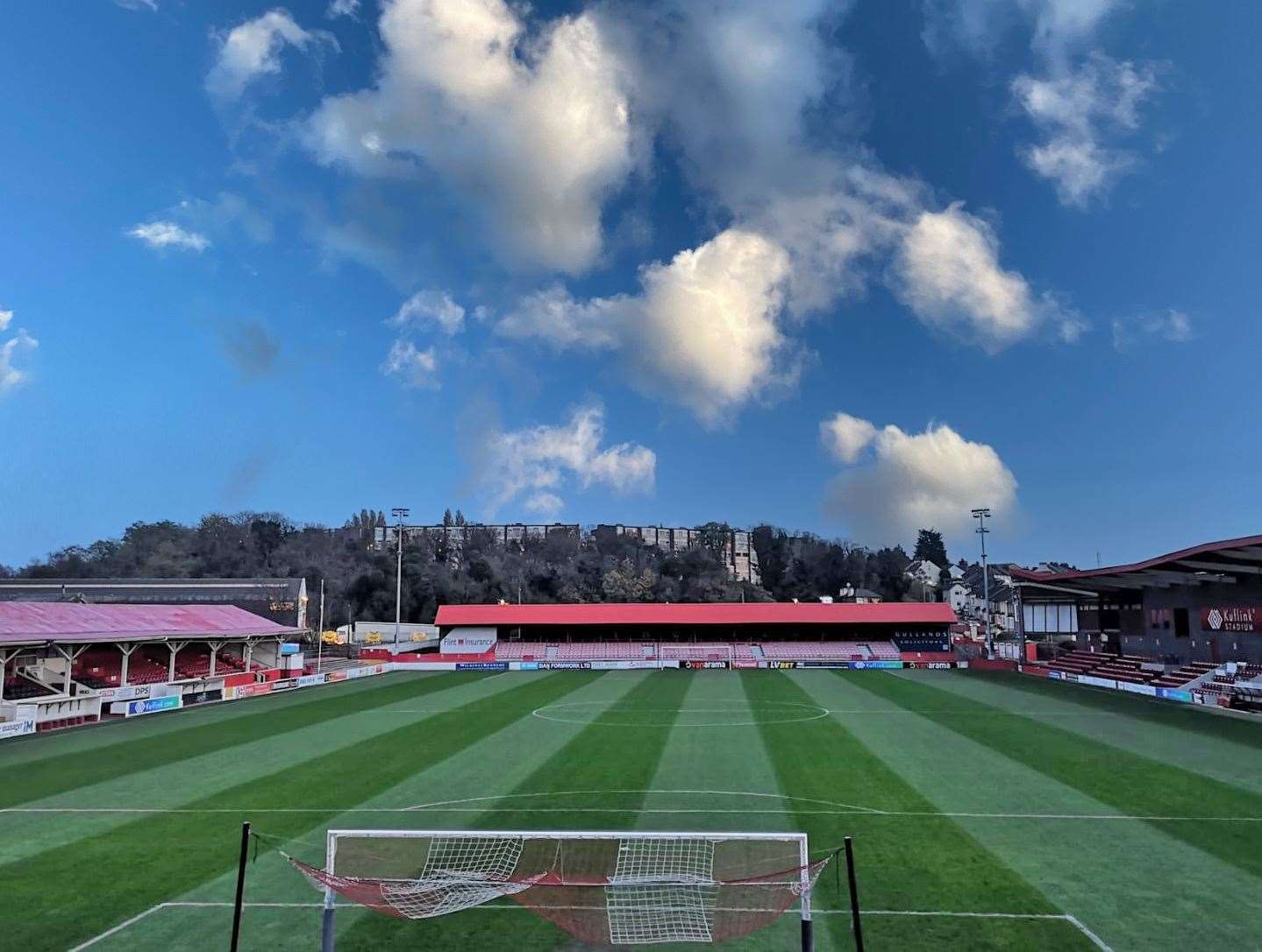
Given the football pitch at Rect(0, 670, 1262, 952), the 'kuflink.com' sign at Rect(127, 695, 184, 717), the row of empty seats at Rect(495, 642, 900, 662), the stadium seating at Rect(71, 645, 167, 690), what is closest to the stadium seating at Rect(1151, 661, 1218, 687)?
the football pitch at Rect(0, 670, 1262, 952)

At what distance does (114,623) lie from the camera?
117 ft

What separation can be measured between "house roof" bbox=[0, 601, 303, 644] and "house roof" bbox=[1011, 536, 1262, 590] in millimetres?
42697

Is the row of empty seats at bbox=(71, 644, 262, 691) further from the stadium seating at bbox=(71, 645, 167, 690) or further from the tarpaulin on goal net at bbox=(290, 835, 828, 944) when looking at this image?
the tarpaulin on goal net at bbox=(290, 835, 828, 944)

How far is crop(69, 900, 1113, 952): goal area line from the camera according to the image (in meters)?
9.89

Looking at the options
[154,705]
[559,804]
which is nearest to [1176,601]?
[559,804]

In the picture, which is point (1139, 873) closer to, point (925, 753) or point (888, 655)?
point (925, 753)

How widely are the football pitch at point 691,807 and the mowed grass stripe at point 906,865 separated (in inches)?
2.2

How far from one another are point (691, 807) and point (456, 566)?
104m

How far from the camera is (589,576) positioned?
109 meters

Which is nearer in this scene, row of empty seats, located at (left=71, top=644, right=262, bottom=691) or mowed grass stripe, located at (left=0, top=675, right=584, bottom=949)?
mowed grass stripe, located at (left=0, top=675, right=584, bottom=949)

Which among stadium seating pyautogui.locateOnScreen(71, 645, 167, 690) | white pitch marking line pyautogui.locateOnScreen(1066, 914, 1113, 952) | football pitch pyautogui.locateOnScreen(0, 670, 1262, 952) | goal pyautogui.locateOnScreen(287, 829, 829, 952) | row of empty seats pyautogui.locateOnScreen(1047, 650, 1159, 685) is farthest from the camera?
row of empty seats pyautogui.locateOnScreen(1047, 650, 1159, 685)

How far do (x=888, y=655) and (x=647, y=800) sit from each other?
49.1 meters

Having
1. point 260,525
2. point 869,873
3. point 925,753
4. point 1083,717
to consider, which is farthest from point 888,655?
point 260,525

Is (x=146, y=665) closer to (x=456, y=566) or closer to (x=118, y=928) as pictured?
(x=118, y=928)
